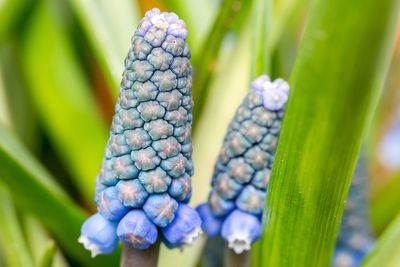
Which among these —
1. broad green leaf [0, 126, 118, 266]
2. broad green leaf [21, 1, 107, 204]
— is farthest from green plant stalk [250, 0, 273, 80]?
broad green leaf [21, 1, 107, 204]

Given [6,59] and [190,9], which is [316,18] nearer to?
[190,9]

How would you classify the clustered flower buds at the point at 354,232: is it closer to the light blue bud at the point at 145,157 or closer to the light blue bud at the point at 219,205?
the light blue bud at the point at 219,205

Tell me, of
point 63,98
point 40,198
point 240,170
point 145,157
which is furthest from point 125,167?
point 63,98

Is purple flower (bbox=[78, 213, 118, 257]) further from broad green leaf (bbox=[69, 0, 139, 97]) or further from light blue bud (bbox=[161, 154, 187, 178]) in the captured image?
broad green leaf (bbox=[69, 0, 139, 97])

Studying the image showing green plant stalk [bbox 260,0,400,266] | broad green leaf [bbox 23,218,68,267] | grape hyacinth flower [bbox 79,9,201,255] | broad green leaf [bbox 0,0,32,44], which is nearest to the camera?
green plant stalk [bbox 260,0,400,266]

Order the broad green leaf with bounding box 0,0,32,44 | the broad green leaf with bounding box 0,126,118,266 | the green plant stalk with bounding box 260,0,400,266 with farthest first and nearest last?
the broad green leaf with bounding box 0,0,32,44 < the broad green leaf with bounding box 0,126,118,266 < the green plant stalk with bounding box 260,0,400,266

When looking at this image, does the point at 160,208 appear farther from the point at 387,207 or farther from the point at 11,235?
the point at 387,207

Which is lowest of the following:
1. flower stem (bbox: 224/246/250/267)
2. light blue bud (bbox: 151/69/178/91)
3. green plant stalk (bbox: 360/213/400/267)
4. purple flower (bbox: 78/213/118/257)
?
flower stem (bbox: 224/246/250/267)
